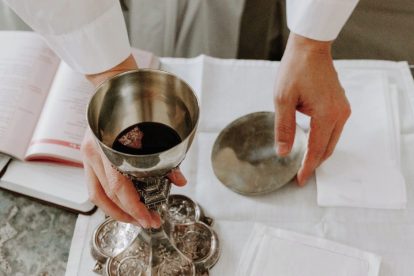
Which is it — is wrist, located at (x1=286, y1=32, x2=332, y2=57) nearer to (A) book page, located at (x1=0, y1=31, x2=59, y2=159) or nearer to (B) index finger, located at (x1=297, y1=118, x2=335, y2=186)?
(B) index finger, located at (x1=297, y1=118, x2=335, y2=186)

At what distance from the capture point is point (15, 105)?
0.69m

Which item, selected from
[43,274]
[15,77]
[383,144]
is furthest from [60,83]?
[383,144]

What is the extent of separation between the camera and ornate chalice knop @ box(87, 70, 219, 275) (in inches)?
16.5

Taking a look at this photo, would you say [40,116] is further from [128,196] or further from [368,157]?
[368,157]

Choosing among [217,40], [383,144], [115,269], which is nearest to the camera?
[115,269]

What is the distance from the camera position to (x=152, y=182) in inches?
18.1

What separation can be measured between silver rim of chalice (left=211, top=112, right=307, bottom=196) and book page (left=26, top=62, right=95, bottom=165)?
0.19 meters

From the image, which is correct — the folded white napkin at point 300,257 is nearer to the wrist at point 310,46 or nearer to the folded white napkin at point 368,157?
the folded white napkin at point 368,157

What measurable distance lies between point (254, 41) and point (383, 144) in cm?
50

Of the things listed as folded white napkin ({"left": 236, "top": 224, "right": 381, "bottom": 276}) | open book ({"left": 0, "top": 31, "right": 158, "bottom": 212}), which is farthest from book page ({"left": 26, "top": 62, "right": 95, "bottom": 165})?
folded white napkin ({"left": 236, "top": 224, "right": 381, "bottom": 276})

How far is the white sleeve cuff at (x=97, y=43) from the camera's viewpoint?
539 mm

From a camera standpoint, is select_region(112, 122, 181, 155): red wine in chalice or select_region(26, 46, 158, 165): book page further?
select_region(26, 46, 158, 165): book page

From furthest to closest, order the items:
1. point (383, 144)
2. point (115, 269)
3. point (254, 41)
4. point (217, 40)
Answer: point (254, 41), point (217, 40), point (383, 144), point (115, 269)

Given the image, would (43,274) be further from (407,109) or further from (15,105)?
(407,109)
